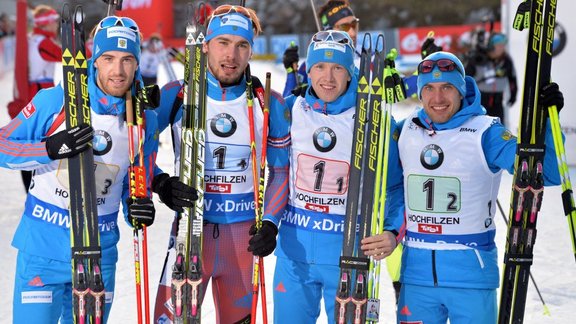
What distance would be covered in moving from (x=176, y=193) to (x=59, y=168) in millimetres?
477

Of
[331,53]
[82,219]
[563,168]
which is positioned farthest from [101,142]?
[563,168]

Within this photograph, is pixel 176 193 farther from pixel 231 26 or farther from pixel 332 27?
pixel 332 27

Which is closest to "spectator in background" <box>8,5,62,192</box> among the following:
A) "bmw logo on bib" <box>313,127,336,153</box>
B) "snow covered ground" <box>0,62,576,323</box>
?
Result: "snow covered ground" <box>0,62,576,323</box>

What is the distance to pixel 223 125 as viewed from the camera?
3412 millimetres

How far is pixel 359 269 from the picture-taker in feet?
10.8

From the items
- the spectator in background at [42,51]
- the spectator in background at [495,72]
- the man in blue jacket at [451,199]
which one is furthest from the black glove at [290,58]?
the spectator in background at [495,72]

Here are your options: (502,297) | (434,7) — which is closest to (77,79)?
(502,297)

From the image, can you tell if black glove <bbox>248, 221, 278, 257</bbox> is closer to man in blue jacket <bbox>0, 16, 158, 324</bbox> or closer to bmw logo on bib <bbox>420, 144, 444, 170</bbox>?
man in blue jacket <bbox>0, 16, 158, 324</bbox>

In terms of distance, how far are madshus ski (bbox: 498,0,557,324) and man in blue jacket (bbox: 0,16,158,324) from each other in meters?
1.49

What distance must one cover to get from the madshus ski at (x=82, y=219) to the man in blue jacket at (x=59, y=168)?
0.19 ft

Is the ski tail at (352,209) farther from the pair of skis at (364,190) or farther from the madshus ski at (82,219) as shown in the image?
the madshus ski at (82,219)

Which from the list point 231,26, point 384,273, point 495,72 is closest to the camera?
point 231,26

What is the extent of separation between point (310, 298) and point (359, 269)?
0.28 meters

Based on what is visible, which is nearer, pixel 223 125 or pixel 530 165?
pixel 530 165
